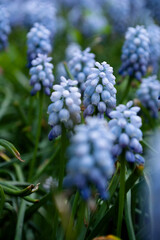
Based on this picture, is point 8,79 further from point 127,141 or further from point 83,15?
point 127,141

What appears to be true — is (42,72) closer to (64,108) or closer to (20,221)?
(64,108)

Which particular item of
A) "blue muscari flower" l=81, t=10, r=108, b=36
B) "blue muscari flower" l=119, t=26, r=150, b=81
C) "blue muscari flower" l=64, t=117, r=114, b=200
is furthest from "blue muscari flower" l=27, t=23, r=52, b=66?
"blue muscari flower" l=81, t=10, r=108, b=36

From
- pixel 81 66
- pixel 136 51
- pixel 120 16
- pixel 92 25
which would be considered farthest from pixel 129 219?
pixel 92 25

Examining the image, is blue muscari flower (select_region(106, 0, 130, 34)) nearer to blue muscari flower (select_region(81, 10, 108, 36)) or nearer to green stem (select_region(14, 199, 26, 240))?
blue muscari flower (select_region(81, 10, 108, 36))

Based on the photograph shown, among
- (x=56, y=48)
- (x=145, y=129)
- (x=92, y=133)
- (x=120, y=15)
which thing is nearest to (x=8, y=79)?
(x=56, y=48)

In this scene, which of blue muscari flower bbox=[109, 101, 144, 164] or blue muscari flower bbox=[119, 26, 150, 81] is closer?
blue muscari flower bbox=[109, 101, 144, 164]

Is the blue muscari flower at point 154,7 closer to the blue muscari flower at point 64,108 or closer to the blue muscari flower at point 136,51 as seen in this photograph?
the blue muscari flower at point 136,51
